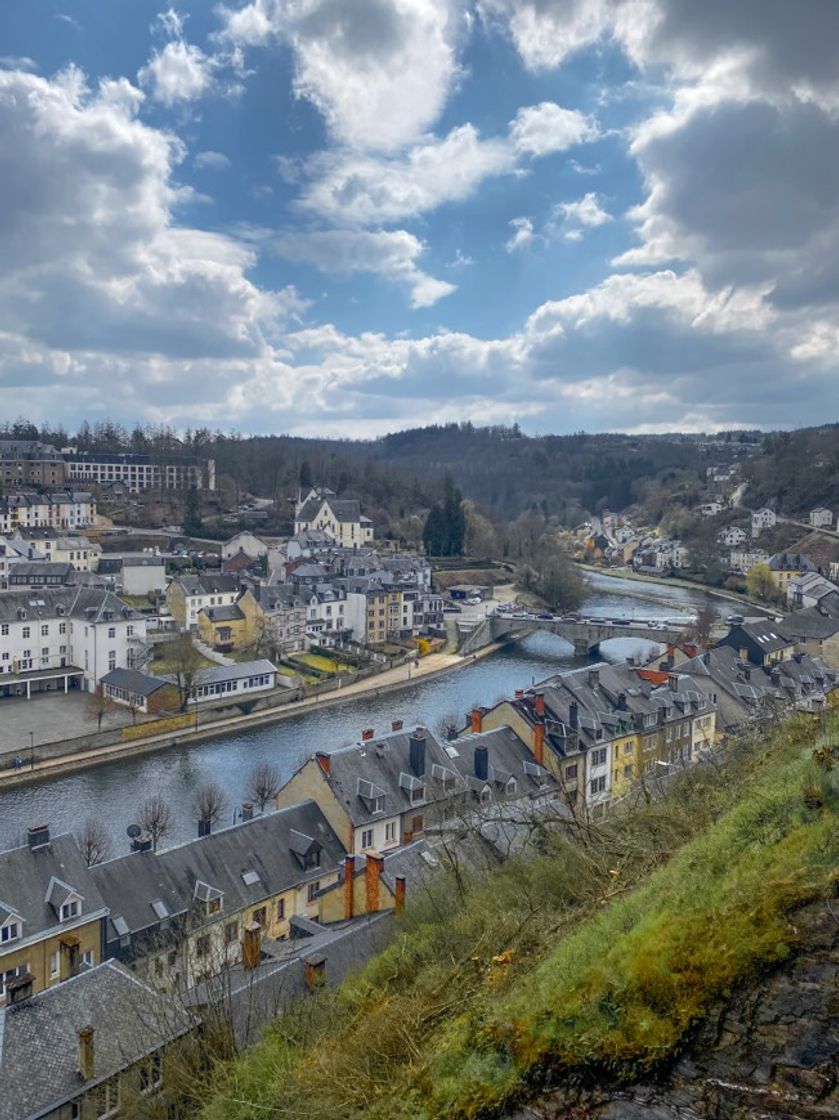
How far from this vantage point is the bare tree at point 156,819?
17.4 meters

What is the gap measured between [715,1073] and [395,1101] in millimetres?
1644

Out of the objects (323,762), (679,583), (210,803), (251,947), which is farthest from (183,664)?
(679,583)

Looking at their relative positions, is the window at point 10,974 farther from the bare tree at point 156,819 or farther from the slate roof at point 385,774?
the bare tree at point 156,819

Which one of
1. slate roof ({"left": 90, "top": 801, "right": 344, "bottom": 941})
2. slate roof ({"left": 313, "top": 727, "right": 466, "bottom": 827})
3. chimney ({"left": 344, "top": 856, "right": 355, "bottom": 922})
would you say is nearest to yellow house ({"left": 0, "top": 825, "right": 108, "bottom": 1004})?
slate roof ({"left": 90, "top": 801, "right": 344, "bottom": 941})

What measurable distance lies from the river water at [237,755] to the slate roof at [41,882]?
597cm

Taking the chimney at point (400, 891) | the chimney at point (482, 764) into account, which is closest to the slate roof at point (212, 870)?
the chimney at point (400, 891)

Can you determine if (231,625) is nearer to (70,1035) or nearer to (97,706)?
(97,706)

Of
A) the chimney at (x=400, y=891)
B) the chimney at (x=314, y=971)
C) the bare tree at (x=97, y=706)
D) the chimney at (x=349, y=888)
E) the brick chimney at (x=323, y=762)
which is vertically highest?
the brick chimney at (x=323, y=762)

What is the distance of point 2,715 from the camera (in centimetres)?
2652

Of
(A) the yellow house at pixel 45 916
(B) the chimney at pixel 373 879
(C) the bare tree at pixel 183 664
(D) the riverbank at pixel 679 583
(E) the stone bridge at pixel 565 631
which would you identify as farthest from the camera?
(D) the riverbank at pixel 679 583

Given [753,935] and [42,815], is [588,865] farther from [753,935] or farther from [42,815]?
[42,815]

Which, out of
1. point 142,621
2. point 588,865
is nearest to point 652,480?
point 142,621

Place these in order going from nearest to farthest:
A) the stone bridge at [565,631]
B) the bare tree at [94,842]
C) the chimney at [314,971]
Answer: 1. the chimney at [314,971]
2. the bare tree at [94,842]
3. the stone bridge at [565,631]

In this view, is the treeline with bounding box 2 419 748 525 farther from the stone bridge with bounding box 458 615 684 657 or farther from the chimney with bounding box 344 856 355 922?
the chimney with bounding box 344 856 355 922
